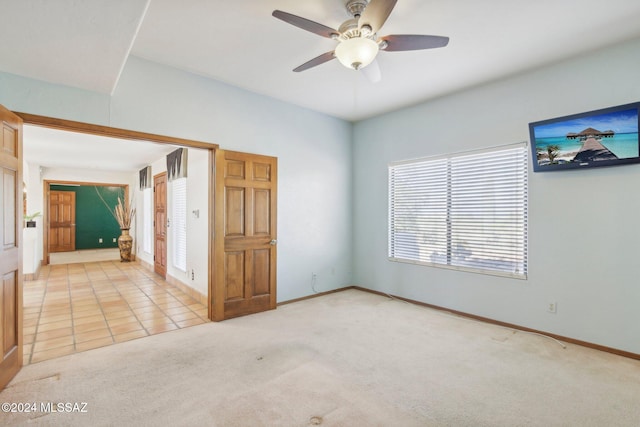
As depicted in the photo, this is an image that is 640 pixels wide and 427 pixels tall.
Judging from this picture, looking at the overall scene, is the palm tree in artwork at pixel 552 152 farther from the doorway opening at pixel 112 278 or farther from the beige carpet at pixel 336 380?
the doorway opening at pixel 112 278

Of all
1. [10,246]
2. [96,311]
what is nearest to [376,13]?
[10,246]

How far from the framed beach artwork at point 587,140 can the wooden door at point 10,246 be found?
486 cm

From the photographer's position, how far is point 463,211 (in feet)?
13.5

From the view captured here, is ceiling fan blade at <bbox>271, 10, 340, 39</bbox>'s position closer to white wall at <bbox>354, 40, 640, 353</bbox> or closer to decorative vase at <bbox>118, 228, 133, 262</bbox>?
white wall at <bbox>354, 40, 640, 353</bbox>

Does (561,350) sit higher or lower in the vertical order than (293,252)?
lower

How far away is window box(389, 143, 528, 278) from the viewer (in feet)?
12.0

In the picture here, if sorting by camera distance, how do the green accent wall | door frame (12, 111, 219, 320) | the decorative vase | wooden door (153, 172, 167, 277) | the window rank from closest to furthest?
door frame (12, 111, 219, 320)
the window
wooden door (153, 172, 167, 277)
the decorative vase
the green accent wall

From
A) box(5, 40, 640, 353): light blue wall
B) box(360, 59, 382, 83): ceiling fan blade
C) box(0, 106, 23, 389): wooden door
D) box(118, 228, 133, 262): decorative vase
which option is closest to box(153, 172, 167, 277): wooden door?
box(118, 228, 133, 262): decorative vase

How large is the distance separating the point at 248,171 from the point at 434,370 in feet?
9.99

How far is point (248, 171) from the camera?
4.11 m

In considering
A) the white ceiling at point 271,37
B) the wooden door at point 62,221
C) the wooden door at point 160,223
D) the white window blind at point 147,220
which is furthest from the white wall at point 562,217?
the wooden door at point 62,221

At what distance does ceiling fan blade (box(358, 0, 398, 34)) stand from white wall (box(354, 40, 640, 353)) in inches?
93.8

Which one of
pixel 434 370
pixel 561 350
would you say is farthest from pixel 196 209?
pixel 561 350

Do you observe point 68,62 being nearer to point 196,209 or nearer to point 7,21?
point 7,21
